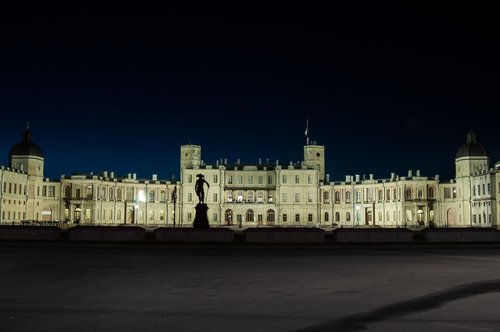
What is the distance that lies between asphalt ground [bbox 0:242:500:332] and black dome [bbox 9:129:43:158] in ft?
269

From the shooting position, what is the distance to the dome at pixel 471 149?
95.2m

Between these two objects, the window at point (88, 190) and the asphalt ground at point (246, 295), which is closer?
the asphalt ground at point (246, 295)

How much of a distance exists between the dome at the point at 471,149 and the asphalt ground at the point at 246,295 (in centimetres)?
7961

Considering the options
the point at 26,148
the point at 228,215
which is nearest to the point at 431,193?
the point at 228,215

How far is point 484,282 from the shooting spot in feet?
48.9

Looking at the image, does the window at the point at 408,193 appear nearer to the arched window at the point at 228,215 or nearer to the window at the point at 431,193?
the window at the point at 431,193

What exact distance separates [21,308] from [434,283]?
9.74m

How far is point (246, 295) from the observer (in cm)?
1247

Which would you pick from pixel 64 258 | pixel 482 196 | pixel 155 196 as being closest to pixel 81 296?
pixel 64 258

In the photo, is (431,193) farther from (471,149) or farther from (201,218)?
(201,218)

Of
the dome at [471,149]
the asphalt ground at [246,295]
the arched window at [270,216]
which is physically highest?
the dome at [471,149]

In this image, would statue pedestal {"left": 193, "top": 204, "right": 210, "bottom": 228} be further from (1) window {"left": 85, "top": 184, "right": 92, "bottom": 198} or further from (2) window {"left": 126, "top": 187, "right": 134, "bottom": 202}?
(2) window {"left": 126, "top": 187, "right": 134, "bottom": 202}

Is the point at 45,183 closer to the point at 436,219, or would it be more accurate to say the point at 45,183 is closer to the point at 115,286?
the point at 436,219

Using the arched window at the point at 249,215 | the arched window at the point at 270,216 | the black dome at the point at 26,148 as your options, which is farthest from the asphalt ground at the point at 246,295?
the arched window at the point at 270,216
